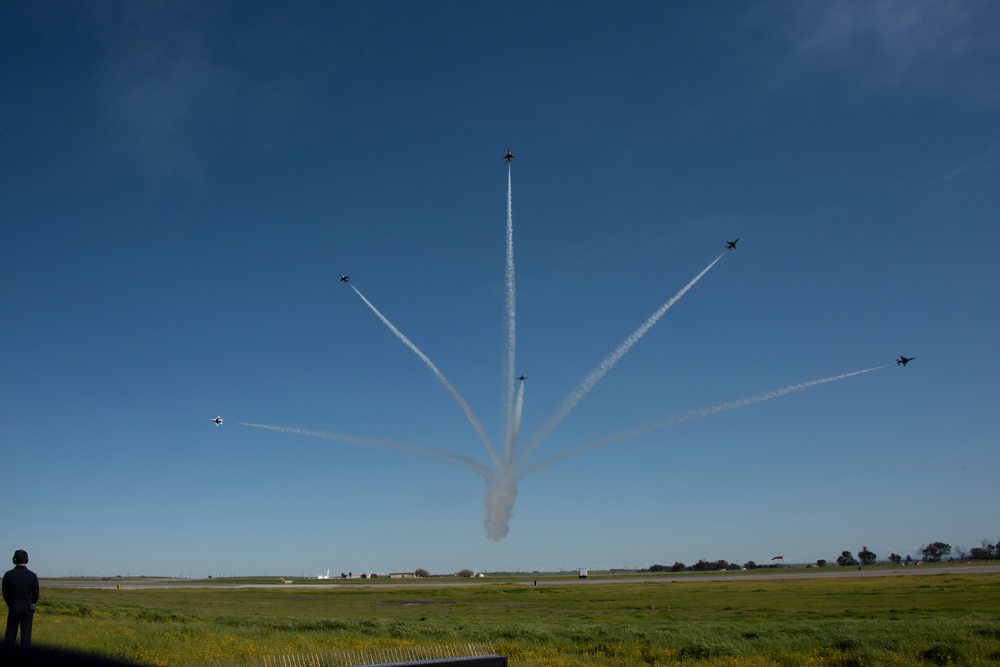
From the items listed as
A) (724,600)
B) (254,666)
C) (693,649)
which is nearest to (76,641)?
(254,666)

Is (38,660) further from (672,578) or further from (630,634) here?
(672,578)

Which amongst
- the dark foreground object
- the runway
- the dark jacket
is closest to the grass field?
the dark jacket

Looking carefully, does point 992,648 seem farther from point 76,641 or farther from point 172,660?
point 76,641

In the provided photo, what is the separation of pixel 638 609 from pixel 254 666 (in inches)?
1695

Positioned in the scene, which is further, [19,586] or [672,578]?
[672,578]

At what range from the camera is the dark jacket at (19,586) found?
1352 cm

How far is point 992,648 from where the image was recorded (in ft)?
77.6

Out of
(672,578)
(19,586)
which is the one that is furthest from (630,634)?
(672,578)

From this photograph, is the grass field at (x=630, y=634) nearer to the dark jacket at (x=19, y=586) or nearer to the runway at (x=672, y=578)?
the dark jacket at (x=19, y=586)

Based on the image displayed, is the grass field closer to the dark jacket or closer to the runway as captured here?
the dark jacket

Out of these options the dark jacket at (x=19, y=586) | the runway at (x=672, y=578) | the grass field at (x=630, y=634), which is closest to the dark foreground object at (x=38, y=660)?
the dark jacket at (x=19, y=586)

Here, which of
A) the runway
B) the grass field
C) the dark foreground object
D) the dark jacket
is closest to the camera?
the dark foreground object

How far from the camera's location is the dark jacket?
13.5 m

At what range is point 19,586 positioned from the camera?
13.6 metres
